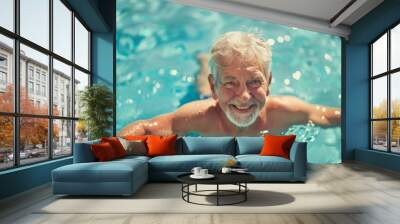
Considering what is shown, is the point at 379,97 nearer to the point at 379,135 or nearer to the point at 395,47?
the point at 379,135

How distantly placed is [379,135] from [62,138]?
6861 mm

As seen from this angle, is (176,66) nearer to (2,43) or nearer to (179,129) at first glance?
(179,129)

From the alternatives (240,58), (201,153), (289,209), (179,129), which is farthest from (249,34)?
(289,209)

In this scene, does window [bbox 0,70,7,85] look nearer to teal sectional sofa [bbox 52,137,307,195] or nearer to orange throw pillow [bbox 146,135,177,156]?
teal sectional sofa [bbox 52,137,307,195]

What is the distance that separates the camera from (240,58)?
890cm

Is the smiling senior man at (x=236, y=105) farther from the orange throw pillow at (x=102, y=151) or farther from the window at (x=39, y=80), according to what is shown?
the orange throw pillow at (x=102, y=151)

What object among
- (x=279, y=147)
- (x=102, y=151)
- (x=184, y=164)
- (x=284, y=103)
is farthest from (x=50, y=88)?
(x=284, y=103)

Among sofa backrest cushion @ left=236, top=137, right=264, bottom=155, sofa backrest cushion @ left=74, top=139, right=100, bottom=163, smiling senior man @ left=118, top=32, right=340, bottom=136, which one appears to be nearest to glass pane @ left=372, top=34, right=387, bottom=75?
smiling senior man @ left=118, top=32, right=340, bottom=136

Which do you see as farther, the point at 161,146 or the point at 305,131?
the point at 305,131

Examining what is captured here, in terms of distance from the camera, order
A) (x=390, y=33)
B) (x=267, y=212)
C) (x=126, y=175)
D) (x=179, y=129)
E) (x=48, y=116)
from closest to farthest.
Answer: (x=267, y=212) → (x=126, y=175) → (x=48, y=116) → (x=390, y=33) → (x=179, y=129)

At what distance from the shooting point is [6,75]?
191 inches

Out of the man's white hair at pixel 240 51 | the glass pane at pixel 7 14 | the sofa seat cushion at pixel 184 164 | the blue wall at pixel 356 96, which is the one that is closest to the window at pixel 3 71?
the glass pane at pixel 7 14

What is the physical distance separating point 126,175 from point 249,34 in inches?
213

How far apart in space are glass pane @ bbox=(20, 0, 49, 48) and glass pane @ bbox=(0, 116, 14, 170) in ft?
4.32
